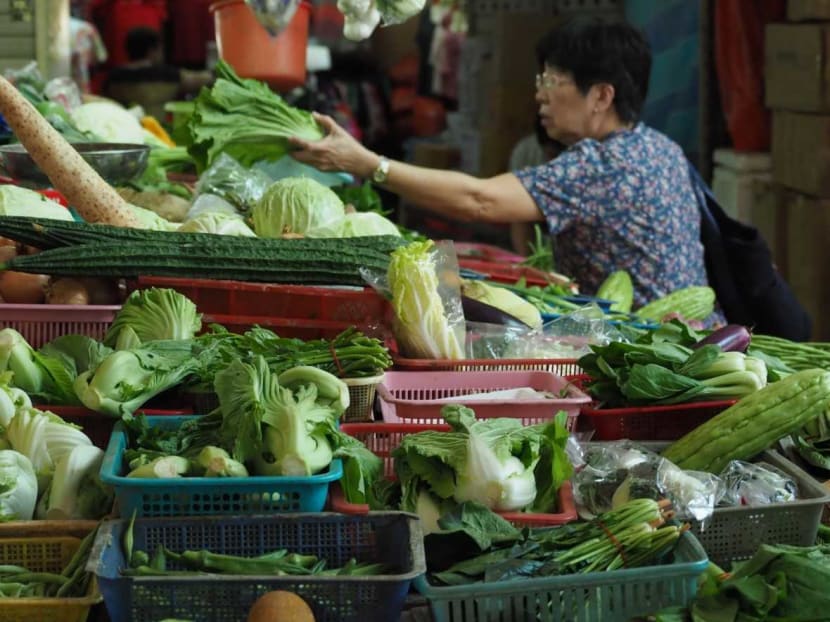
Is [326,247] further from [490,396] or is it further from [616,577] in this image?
[616,577]

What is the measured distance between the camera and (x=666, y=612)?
6.27 feet

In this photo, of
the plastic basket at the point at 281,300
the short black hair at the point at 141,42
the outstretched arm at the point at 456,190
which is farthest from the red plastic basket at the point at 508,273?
the short black hair at the point at 141,42

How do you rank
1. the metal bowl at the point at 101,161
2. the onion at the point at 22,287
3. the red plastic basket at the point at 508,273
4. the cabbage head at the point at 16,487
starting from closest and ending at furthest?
the cabbage head at the point at 16,487, the onion at the point at 22,287, the metal bowl at the point at 101,161, the red plastic basket at the point at 508,273

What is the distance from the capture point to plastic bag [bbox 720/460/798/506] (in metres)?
2.37

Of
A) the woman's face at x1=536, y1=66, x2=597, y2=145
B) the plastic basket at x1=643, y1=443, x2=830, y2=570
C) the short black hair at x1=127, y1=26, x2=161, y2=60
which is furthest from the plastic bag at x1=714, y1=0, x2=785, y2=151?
the short black hair at x1=127, y1=26, x2=161, y2=60

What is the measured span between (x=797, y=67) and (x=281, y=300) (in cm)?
492

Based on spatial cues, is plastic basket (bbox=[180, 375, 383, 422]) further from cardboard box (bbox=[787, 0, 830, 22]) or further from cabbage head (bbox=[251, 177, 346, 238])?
cardboard box (bbox=[787, 0, 830, 22])

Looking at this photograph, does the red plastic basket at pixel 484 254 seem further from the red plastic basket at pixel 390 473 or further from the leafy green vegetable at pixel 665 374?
the red plastic basket at pixel 390 473

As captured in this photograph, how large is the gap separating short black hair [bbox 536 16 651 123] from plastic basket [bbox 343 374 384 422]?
2638 millimetres

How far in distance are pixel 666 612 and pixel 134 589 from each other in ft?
2.85

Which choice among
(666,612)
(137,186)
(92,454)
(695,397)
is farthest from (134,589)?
(137,186)

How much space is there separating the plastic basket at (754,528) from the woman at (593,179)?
2559mm

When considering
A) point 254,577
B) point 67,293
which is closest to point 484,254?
point 67,293

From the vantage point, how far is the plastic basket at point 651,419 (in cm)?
267
